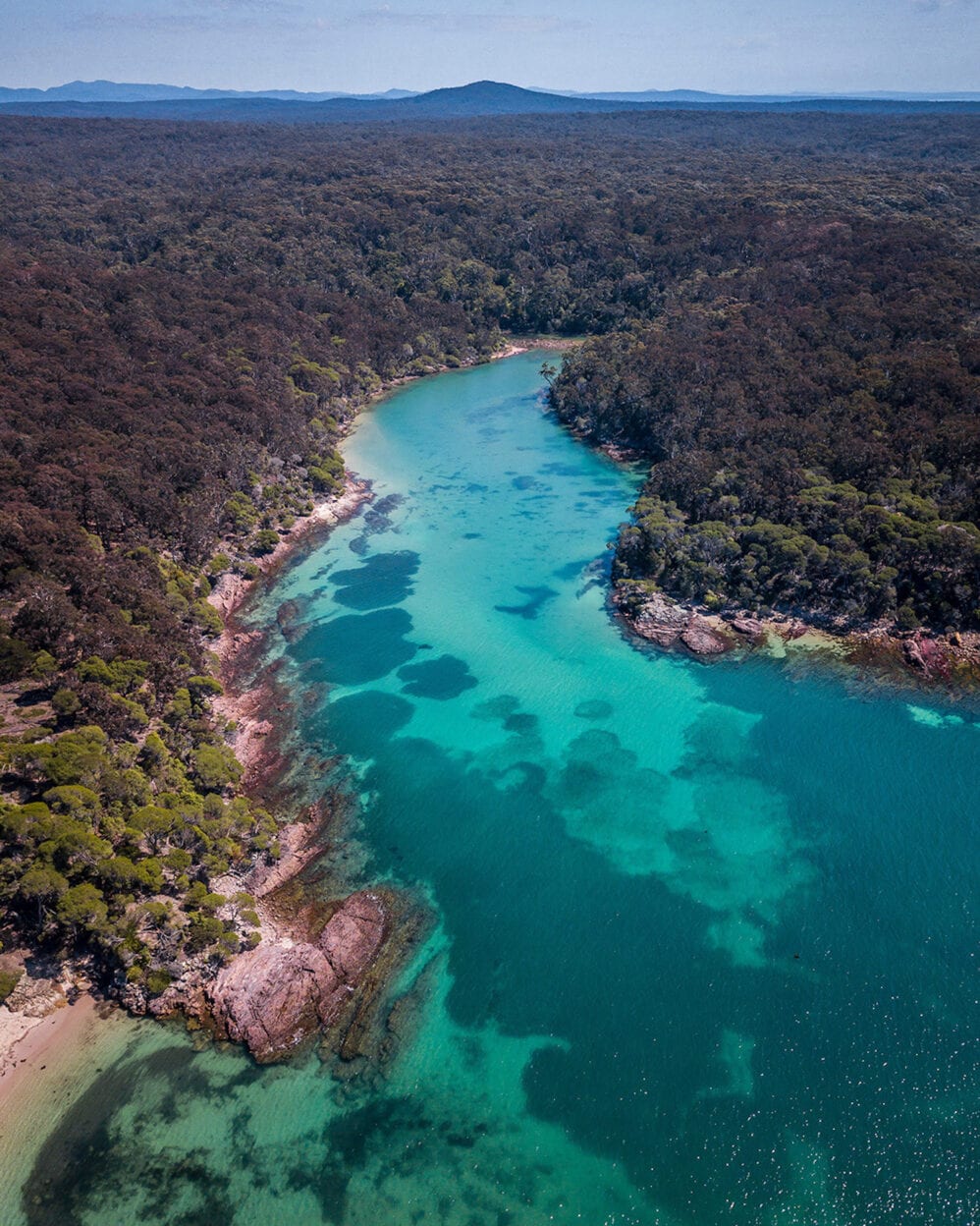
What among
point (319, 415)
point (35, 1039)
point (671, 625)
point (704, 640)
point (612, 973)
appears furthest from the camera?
point (319, 415)

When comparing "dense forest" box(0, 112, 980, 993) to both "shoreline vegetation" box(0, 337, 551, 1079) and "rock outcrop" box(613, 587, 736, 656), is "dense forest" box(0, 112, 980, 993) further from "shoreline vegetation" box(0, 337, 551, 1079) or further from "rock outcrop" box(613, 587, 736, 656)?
"rock outcrop" box(613, 587, 736, 656)

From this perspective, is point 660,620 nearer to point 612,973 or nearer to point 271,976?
point 612,973

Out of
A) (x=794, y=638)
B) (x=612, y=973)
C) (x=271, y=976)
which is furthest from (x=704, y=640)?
(x=271, y=976)

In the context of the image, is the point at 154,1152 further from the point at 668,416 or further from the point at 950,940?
the point at 668,416

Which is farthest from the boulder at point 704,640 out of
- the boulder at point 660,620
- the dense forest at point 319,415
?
the dense forest at point 319,415

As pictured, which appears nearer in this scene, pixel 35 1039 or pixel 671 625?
pixel 35 1039

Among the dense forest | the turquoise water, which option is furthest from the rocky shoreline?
the turquoise water

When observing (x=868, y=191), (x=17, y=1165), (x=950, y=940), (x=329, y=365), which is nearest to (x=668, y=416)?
(x=329, y=365)

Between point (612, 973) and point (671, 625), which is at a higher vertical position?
point (671, 625)
